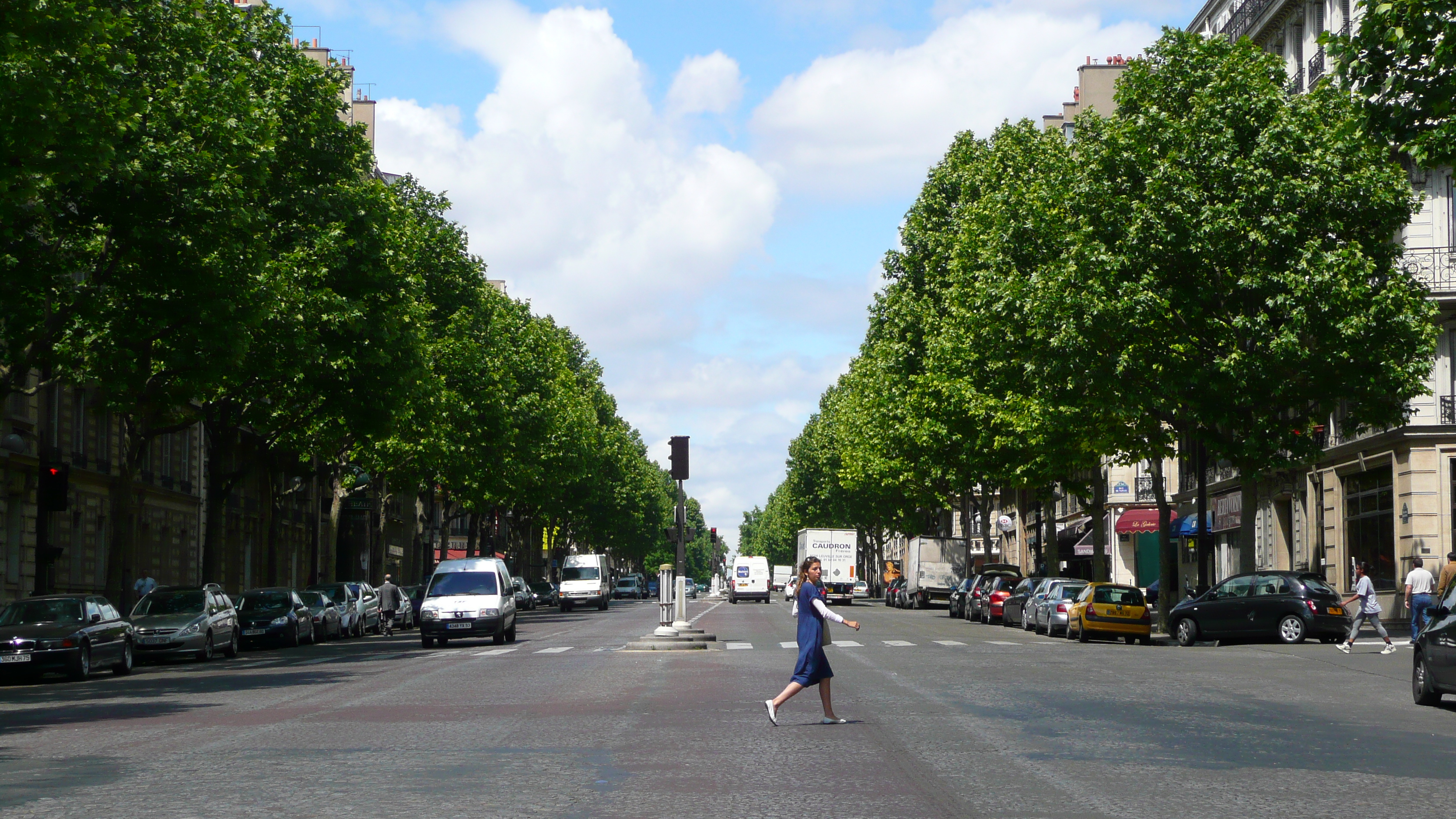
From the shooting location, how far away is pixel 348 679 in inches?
899

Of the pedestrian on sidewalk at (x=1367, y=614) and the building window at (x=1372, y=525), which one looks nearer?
the pedestrian on sidewalk at (x=1367, y=614)

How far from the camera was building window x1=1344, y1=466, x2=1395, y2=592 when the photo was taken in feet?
128

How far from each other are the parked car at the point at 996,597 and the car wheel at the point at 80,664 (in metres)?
29.5

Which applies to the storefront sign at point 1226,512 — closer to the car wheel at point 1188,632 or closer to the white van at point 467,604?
the car wheel at point 1188,632

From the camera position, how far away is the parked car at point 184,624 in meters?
29.4

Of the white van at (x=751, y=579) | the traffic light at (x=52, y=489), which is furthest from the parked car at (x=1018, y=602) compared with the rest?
the white van at (x=751, y=579)

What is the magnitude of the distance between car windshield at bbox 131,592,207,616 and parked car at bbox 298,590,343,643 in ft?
23.4

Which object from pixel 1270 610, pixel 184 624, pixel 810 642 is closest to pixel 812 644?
pixel 810 642

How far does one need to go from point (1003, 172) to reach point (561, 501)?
4402 cm

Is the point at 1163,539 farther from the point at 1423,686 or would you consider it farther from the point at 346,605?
the point at 346,605

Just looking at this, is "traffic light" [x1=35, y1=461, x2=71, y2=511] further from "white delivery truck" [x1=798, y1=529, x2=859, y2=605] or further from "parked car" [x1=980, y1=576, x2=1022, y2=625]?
"white delivery truck" [x1=798, y1=529, x2=859, y2=605]

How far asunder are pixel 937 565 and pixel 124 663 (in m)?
46.6

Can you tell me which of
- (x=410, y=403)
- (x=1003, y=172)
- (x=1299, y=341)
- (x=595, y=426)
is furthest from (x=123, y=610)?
(x=595, y=426)

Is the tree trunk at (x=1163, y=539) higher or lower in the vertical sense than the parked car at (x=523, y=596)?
higher
